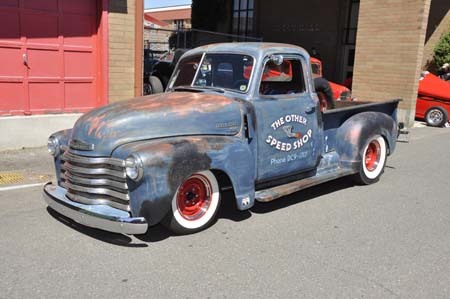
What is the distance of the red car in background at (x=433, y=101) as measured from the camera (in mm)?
13812

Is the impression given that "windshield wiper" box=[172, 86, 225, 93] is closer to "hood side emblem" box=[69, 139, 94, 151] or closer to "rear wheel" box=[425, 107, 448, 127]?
"hood side emblem" box=[69, 139, 94, 151]

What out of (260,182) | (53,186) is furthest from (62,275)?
(260,182)

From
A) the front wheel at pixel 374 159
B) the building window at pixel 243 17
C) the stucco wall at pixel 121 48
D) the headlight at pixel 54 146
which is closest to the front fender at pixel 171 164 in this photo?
the headlight at pixel 54 146

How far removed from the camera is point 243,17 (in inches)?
991

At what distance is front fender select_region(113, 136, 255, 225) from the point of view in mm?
4203

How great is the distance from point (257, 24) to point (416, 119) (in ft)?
36.4

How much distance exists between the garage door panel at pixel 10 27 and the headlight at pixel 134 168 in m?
5.23

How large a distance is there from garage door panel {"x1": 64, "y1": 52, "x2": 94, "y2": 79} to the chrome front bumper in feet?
16.3

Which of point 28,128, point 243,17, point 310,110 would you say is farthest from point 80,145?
point 243,17

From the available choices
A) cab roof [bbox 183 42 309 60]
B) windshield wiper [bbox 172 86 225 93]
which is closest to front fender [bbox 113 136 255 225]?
windshield wiper [bbox 172 86 225 93]

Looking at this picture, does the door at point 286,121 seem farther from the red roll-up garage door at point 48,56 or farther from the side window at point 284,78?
the red roll-up garage door at point 48,56

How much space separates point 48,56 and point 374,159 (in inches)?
229

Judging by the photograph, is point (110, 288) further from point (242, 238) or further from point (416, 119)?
point (416, 119)

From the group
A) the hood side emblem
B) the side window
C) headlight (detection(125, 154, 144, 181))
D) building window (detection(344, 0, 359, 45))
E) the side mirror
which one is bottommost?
headlight (detection(125, 154, 144, 181))
